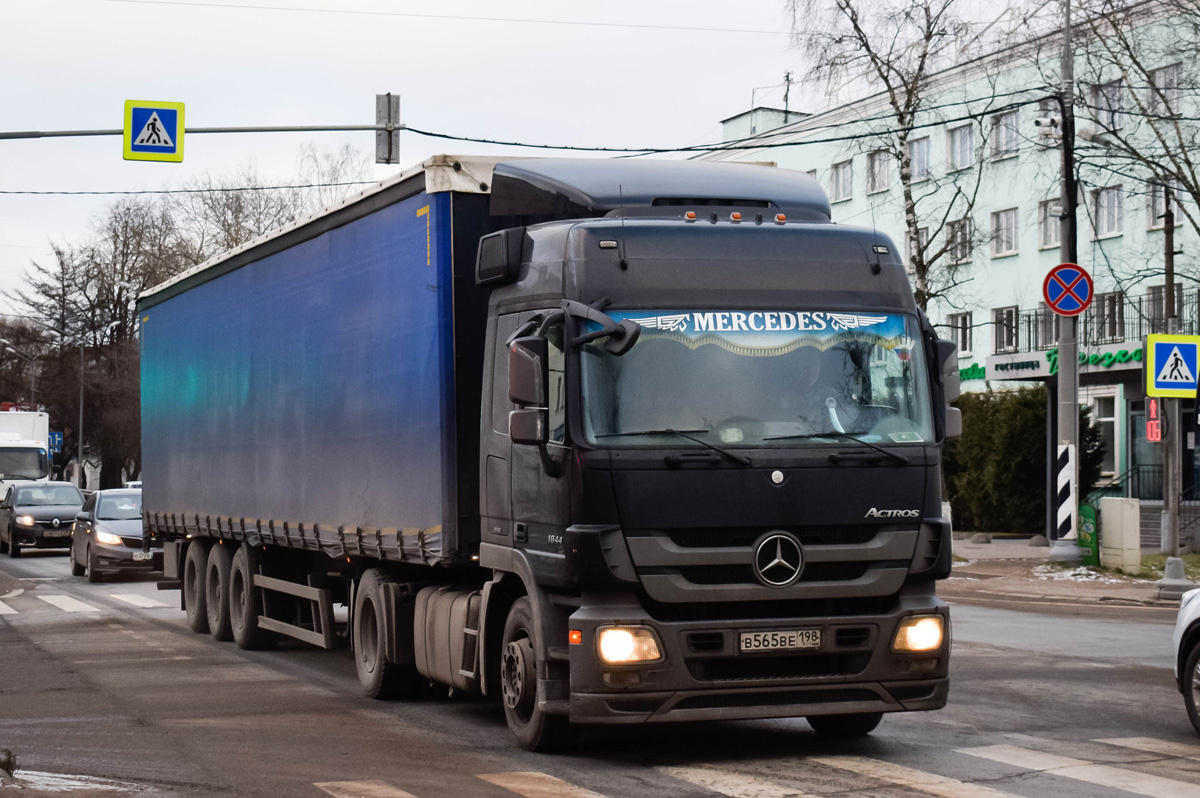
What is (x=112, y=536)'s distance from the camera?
86.6 feet

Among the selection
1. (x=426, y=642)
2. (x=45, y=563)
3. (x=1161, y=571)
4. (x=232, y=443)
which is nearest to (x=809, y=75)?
(x=1161, y=571)

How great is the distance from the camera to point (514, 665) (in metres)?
9.14

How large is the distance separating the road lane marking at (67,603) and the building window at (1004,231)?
34.9 metres

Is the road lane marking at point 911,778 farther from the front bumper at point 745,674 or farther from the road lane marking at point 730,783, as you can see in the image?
the road lane marking at point 730,783

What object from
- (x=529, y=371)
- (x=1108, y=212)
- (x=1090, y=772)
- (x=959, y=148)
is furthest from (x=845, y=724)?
(x=959, y=148)

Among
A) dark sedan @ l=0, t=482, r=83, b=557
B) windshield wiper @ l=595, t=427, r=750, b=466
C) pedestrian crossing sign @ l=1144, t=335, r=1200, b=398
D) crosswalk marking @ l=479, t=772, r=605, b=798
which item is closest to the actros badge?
windshield wiper @ l=595, t=427, r=750, b=466

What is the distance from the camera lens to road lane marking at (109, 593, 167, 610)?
2127cm

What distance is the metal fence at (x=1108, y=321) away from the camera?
3984cm

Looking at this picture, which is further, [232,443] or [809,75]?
[809,75]

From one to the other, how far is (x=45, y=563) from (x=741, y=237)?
2705cm

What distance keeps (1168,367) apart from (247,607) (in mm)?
12773

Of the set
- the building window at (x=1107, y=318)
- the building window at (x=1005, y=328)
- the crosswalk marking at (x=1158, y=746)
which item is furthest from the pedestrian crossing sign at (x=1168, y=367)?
the building window at (x=1005, y=328)

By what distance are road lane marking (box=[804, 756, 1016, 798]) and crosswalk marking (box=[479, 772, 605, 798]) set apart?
1449 mm

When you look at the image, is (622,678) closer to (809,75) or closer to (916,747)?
(916,747)
